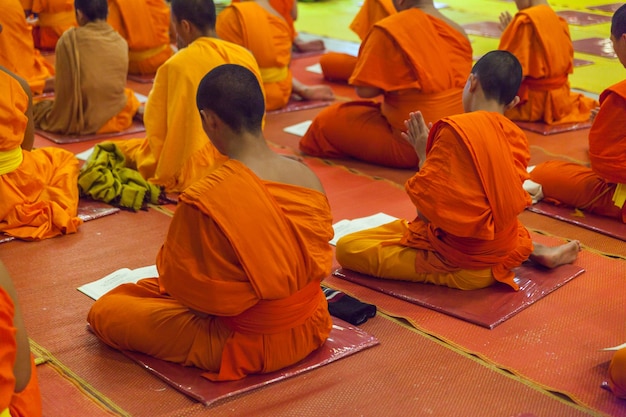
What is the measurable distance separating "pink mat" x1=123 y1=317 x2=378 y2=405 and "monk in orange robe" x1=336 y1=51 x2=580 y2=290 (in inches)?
23.3

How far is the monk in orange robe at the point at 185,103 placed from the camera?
5.05m

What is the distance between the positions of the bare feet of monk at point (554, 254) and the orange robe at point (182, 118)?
182 centimetres

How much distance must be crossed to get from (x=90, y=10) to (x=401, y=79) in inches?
84.8

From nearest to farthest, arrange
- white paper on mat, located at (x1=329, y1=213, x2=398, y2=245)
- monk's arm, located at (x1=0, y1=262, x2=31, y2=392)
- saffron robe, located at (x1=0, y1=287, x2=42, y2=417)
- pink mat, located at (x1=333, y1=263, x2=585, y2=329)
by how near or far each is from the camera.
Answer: saffron robe, located at (x1=0, y1=287, x2=42, y2=417)
monk's arm, located at (x1=0, y1=262, x2=31, y2=392)
pink mat, located at (x1=333, y1=263, x2=585, y2=329)
white paper on mat, located at (x1=329, y1=213, x2=398, y2=245)

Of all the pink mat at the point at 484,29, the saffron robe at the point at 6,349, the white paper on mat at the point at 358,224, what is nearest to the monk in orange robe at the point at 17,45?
the white paper on mat at the point at 358,224

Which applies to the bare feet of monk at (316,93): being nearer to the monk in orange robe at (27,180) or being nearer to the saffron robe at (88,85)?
the saffron robe at (88,85)

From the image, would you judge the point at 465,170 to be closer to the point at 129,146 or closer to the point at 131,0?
the point at 129,146

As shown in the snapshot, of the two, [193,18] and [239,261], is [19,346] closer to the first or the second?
[239,261]

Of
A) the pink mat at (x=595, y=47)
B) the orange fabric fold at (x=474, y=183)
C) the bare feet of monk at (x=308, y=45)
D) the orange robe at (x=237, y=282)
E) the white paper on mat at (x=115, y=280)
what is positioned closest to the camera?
the orange robe at (x=237, y=282)

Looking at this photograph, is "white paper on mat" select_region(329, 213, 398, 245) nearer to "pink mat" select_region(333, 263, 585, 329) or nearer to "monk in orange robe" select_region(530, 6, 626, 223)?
"pink mat" select_region(333, 263, 585, 329)

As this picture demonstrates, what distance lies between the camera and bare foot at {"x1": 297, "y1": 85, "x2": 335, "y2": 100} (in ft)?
23.9

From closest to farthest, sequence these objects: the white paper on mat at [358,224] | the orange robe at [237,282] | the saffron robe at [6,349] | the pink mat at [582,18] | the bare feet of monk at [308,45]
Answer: the saffron robe at [6,349]
the orange robe at [237,282]
the white paper on mat at [358,224]
the bare feet of monk at [308,45]
the pink mat at [582,18]

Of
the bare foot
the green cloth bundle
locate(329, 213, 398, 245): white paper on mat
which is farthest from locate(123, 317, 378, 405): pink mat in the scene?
the bare foot

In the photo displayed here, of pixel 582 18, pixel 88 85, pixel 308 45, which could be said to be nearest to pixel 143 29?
pixel 88 85
